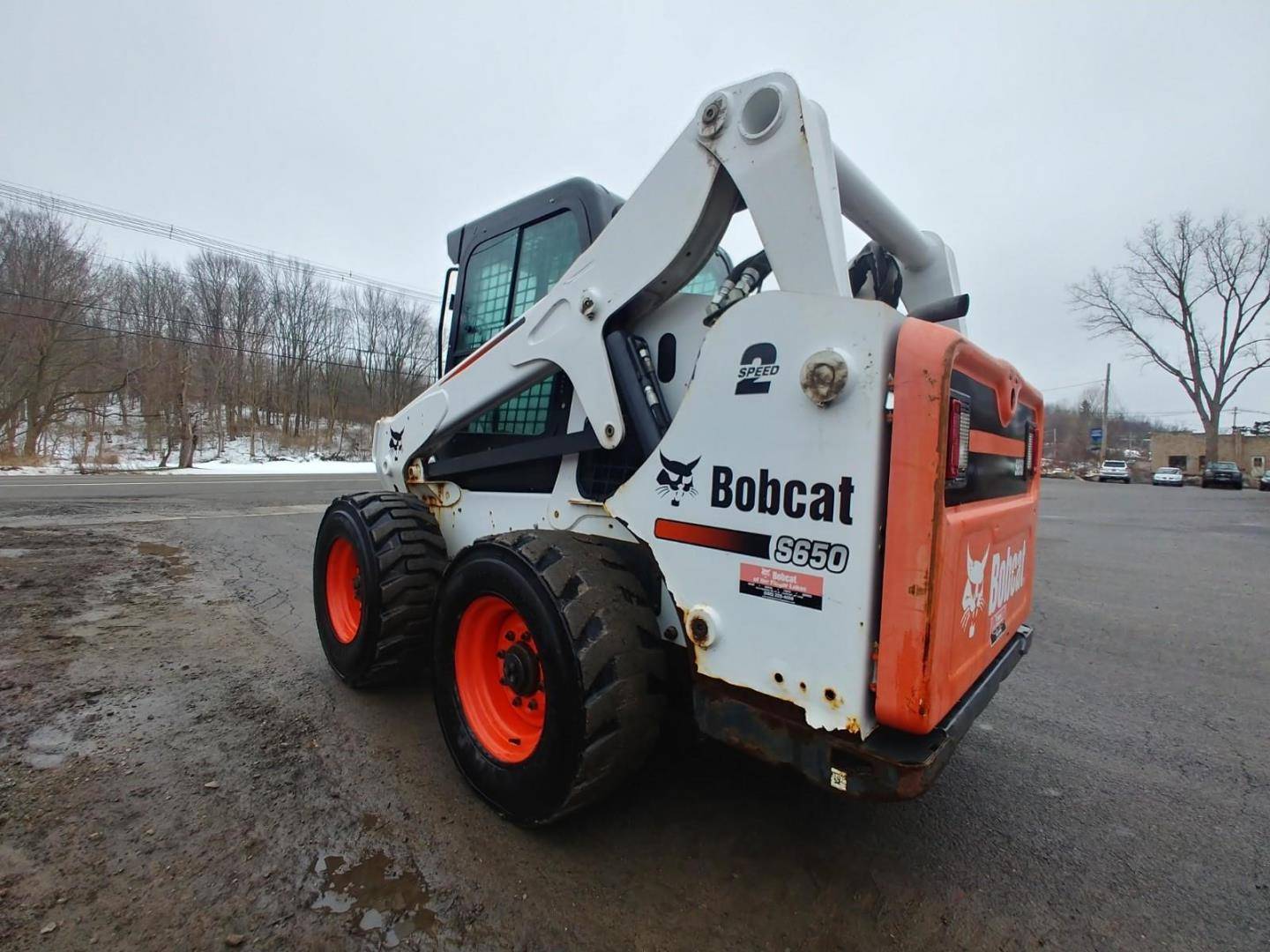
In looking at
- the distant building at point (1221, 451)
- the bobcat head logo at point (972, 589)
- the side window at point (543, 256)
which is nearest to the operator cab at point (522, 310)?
the side window at point (543, 256)

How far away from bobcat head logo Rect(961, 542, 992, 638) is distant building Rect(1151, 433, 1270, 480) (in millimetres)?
59672

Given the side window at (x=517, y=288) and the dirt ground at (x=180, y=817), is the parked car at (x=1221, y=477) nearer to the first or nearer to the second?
the side window at (x=517, y=288)

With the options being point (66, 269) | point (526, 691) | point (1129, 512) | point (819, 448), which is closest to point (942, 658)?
point (819, 448)

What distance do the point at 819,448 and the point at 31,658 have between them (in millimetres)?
4833

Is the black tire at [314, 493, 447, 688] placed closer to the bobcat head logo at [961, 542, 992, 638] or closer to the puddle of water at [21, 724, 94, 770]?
the puddle of water at [21, 724, 94, 770]

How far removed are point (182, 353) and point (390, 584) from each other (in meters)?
31.7

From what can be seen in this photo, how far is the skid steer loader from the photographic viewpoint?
1701mm

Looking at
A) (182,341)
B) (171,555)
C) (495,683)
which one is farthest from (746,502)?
(182,341)

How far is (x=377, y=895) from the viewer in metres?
1.96

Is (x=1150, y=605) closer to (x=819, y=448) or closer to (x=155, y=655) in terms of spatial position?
(x=819, y=448)

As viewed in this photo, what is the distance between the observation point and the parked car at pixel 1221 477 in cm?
3281

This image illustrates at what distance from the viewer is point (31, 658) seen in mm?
3795

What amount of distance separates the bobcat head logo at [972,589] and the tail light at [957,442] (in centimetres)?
24

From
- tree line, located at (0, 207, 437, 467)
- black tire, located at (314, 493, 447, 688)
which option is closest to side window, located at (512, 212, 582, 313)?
black tire, located at (314, 493, 447, 688)
